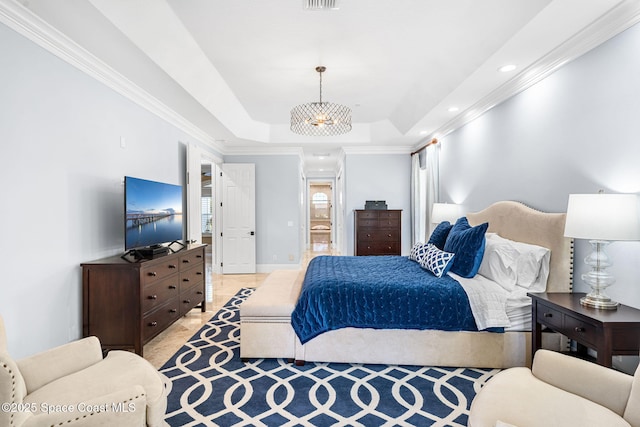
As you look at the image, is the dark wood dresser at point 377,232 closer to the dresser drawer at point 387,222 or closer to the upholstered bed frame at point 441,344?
the dresser drawer at point 387,222

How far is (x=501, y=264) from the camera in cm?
278

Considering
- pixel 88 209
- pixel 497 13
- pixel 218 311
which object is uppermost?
pixel 497 13

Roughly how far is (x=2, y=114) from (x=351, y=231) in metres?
5.43

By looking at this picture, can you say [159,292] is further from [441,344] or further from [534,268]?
[534,268]

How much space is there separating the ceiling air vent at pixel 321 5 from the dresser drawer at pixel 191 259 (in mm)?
2662

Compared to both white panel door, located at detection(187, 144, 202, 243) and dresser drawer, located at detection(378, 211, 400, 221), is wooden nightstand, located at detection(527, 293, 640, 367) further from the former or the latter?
white panel door, located at detection(187, 144, 202, 243)

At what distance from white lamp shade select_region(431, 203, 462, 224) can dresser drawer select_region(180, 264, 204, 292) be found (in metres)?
3.33

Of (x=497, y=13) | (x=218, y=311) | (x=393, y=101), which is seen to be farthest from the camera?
(x=393, y=101)

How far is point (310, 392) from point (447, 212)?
3.25m

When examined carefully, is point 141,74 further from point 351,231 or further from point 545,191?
point 351,231

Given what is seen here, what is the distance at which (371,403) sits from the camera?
211 cm

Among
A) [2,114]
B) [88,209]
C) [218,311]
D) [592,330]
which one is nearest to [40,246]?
[88,209]

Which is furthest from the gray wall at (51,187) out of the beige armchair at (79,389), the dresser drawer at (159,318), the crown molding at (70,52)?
the beige armchair at (79,389)

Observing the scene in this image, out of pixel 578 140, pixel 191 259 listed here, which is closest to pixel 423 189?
pixel 578 140
